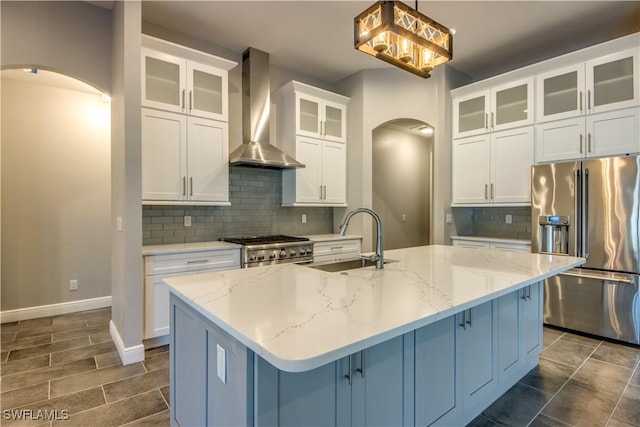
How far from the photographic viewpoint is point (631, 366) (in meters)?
2.61

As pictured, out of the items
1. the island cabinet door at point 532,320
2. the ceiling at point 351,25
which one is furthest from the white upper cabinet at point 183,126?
the island cabinet door at point 532,320

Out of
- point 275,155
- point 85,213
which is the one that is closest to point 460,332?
point 275,155

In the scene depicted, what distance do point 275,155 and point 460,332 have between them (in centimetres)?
272

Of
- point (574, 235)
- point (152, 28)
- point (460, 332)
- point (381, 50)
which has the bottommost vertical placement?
point (460, 332)

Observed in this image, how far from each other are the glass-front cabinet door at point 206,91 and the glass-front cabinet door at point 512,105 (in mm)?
3237

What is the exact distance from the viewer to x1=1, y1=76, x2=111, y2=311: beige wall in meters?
3.65

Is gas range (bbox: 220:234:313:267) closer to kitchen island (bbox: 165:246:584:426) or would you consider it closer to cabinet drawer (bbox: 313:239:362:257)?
cabinet drawer (bbox: 313:239:362:257)

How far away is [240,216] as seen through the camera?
13.1ft

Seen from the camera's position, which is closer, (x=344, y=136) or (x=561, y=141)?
(x=561, y=141)

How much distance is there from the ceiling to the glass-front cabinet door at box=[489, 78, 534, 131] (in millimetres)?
482

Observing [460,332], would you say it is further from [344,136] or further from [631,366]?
[344,136]

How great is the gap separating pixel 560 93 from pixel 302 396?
408 centimetres

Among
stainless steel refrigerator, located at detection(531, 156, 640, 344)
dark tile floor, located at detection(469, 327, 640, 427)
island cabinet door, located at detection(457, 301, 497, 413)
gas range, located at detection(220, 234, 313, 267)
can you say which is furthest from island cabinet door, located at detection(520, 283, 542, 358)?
gas range, located at detection(220, 234, 313, 267)

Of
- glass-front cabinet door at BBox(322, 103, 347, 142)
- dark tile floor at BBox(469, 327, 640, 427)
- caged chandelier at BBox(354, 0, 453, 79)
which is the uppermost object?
glass-front cabinet door at BBox(322, 103, 347, 142)
